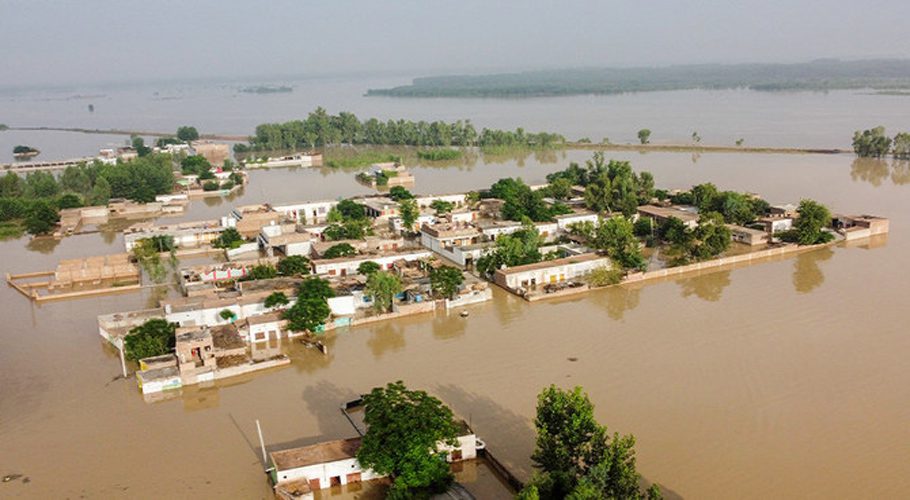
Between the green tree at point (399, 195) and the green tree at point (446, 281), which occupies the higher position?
the green tree at point (399, 195)

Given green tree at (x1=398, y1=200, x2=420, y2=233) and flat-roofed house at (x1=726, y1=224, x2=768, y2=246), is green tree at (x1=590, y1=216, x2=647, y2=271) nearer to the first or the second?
flat-roofed house at (x1=726, y1=224, x2=768, y2=246)

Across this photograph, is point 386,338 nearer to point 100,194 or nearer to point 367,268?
point 367,268

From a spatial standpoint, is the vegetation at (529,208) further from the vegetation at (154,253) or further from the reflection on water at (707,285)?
the vegetation at (154,253)

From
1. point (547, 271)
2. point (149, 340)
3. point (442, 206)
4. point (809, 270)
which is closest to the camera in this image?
point (149, 340)

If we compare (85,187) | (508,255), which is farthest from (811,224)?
(85,187)

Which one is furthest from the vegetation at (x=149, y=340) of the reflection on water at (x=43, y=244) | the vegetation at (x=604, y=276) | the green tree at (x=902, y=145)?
the green tree at (x=902, y=145)

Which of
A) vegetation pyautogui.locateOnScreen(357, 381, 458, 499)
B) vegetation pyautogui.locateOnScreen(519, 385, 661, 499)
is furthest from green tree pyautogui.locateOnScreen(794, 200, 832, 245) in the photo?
vegetation pyautogui.locateOnScreen(357, 381, 458, 499)

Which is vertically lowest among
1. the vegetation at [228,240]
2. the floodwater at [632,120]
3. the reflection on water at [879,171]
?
the reflection on water at [879,171]
